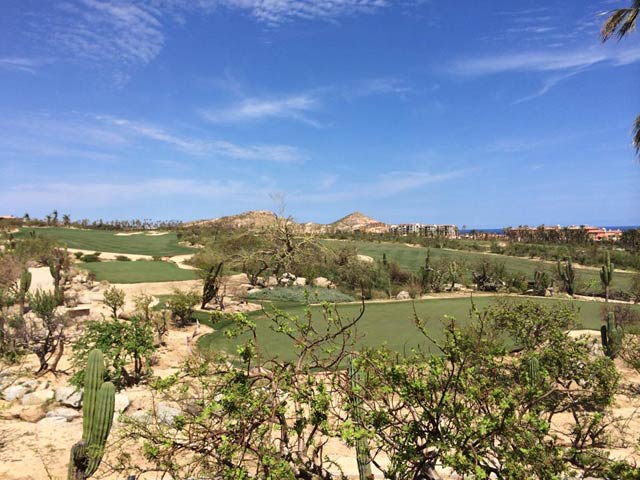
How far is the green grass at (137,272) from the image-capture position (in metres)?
23.7

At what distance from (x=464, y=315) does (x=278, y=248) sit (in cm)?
1243

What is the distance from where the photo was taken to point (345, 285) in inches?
938

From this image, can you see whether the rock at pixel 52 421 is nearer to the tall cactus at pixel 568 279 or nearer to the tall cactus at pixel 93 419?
the tall cactus at pixel 93 419

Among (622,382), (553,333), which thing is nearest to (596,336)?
(622,382)

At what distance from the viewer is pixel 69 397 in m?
8.44

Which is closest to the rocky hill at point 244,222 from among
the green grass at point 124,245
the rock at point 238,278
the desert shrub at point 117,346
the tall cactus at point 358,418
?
the rock at point 238,278

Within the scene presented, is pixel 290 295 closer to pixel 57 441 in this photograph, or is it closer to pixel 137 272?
pixel 137 272

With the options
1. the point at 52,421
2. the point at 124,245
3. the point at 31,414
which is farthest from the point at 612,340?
the point at 124,245

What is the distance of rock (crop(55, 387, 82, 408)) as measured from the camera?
8.38 metres

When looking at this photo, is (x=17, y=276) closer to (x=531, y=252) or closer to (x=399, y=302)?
(x=399, y=302)

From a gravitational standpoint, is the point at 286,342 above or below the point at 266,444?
below

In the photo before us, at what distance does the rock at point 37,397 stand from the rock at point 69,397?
154 mm

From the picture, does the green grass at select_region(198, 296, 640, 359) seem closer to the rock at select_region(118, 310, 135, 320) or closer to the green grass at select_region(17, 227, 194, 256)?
the rock at select_region(118, 310, 135, 320)

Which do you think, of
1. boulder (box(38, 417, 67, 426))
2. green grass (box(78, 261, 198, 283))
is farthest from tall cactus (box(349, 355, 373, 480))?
green grass (box(78, 261, 198, 283))
